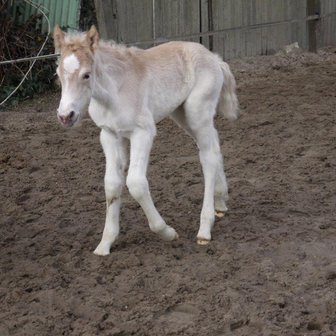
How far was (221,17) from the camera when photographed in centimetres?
1246

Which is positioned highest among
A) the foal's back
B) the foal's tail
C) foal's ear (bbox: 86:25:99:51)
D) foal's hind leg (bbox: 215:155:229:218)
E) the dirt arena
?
foal's ear (bbox: 86:25:99:51)

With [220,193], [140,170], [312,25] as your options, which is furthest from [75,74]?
[312,25]

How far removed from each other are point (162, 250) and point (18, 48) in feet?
20.2

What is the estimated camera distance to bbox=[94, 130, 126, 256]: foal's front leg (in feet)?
16.2

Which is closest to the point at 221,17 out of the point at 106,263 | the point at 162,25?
the point at 162,25

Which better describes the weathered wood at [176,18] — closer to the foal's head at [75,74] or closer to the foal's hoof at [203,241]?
the foal's hoof at [203,241]

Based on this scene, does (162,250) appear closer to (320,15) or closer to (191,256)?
(191,256)

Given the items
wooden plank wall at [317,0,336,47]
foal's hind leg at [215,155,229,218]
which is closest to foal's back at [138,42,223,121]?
foal's hind leg at [215,155,229,218]

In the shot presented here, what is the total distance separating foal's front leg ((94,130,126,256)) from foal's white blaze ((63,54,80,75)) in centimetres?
68

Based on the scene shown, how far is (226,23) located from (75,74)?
28.2ft

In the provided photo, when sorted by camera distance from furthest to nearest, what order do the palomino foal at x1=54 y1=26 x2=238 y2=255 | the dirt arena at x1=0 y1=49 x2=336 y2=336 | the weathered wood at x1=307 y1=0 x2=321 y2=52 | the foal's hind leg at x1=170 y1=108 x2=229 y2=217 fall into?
the weathered wood at x1=307 y1=0 x2=321 y2=52 < the foal's hind leg at x1=170 y1=108 x2=229 y2=217 < the palomino foal at x1=54 y1=26 x2=238 y2=255 < the dirt arena at x1=0 y1=49 x2=336 y2=336

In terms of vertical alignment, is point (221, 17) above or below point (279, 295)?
above

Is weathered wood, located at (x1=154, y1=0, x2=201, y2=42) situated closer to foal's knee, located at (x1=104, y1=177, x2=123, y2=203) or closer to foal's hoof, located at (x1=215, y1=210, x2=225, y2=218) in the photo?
foal's hoof, located at (x1=215, y1=210, x2=225, y2=218)

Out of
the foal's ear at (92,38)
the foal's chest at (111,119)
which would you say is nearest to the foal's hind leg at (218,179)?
the foal's chest at (111,119)
